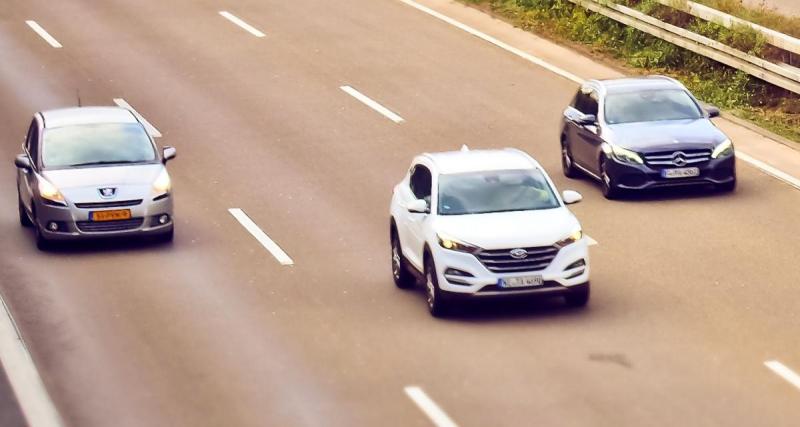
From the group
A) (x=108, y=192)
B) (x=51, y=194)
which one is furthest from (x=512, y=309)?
(x=51, y=194)

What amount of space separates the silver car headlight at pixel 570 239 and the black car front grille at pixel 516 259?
7 cm

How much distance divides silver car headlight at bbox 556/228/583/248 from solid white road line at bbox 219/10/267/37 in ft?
65.5

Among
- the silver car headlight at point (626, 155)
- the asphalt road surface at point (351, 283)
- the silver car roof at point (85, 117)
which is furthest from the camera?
the silver car headlight at point (626, 155)

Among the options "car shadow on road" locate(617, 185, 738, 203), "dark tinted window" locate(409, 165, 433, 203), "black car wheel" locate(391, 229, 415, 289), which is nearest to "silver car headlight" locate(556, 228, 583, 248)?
"dark tinted window" locate(409, 165, 433, 203)

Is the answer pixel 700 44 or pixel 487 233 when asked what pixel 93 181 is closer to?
pixel 487 233

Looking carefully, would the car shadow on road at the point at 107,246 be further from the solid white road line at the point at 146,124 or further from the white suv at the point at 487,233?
the solid white road line at the point at 146,124

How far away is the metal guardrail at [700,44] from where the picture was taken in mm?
29641

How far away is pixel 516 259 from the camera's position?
62.6ft

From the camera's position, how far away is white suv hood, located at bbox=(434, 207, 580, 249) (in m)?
19.1

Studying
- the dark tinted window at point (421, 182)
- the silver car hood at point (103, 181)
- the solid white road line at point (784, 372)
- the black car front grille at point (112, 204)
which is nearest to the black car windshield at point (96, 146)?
the silver car hood at point (103, 181)

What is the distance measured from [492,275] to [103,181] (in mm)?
6576

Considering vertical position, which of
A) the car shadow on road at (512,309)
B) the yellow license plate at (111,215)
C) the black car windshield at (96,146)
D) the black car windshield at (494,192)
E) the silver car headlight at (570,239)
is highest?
the silver car headlight at (570,239)

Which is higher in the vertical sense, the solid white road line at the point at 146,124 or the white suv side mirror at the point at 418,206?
the white suv side mirror at the point at 418,206

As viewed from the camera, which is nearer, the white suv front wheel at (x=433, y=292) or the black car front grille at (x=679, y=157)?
the white suv front wheel at (x=433, y=292)
